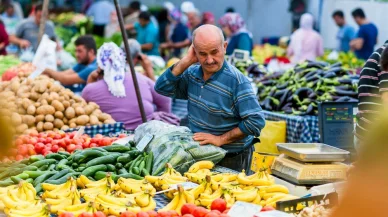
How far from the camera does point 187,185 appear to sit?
4.19m

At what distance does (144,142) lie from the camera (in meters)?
5.12

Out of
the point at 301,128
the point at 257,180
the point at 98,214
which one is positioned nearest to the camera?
the point at 98,214

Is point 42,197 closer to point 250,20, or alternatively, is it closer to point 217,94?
point 217,94

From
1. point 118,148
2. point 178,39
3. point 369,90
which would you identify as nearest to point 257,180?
point 118,148

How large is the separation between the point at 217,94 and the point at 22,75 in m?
3.82

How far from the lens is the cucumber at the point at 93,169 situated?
4733 millimetres

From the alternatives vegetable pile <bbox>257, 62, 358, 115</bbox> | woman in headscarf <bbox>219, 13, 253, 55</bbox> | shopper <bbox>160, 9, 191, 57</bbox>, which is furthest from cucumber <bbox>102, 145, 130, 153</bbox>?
shopper <bbox>160, 9, 191, 57</bbox>

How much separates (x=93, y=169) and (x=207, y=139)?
80 cm

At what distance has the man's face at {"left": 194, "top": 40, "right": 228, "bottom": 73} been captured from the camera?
4879 millimetres

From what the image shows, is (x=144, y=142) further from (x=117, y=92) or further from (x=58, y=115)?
(x=117, y=92)

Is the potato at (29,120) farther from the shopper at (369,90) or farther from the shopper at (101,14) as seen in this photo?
the shopper at (101,14)

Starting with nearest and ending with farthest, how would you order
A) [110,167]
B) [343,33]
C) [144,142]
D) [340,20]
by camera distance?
[110,167] → [144,142] → [343,33] → [340,20]

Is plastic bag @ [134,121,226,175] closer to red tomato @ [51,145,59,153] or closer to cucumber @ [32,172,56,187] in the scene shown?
cucumber @ [32,172,56,187]

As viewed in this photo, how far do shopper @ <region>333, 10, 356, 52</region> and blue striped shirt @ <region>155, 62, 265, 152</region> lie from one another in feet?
34.3
